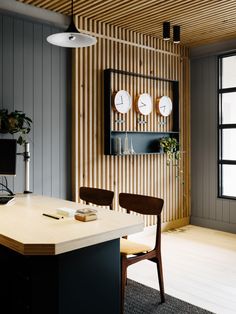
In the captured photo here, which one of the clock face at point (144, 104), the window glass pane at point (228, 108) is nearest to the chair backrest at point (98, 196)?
the clock face at point (144, 104)

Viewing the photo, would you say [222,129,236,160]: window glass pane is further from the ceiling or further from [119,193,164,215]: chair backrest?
[119,193,164,215]: chair backrest

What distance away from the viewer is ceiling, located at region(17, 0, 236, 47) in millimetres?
4343

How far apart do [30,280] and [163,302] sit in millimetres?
1698

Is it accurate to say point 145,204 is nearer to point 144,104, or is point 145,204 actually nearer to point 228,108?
point 144,104

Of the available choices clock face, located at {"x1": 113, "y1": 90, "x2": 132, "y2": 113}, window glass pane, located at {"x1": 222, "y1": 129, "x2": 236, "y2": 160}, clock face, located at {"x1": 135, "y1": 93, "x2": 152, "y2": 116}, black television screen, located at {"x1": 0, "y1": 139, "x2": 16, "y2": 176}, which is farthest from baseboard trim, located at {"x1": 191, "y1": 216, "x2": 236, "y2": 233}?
black television screen, located at {"x1": 0, "y1": 139, "x2": 16, "y2": 176}

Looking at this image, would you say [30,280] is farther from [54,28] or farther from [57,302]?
[54,28]

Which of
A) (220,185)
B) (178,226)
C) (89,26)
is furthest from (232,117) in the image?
(89,26)

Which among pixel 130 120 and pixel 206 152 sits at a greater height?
pixel 130 120

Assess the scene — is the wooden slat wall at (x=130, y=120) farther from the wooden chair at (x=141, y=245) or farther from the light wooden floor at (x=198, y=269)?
the wooden chair at (x=141, y=245)

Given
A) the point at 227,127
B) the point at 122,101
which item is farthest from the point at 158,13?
the point at 227,127

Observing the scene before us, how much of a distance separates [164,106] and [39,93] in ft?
7.36

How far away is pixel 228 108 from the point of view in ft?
19.6

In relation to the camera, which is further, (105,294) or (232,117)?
(232,117)

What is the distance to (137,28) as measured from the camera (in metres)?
5.32
